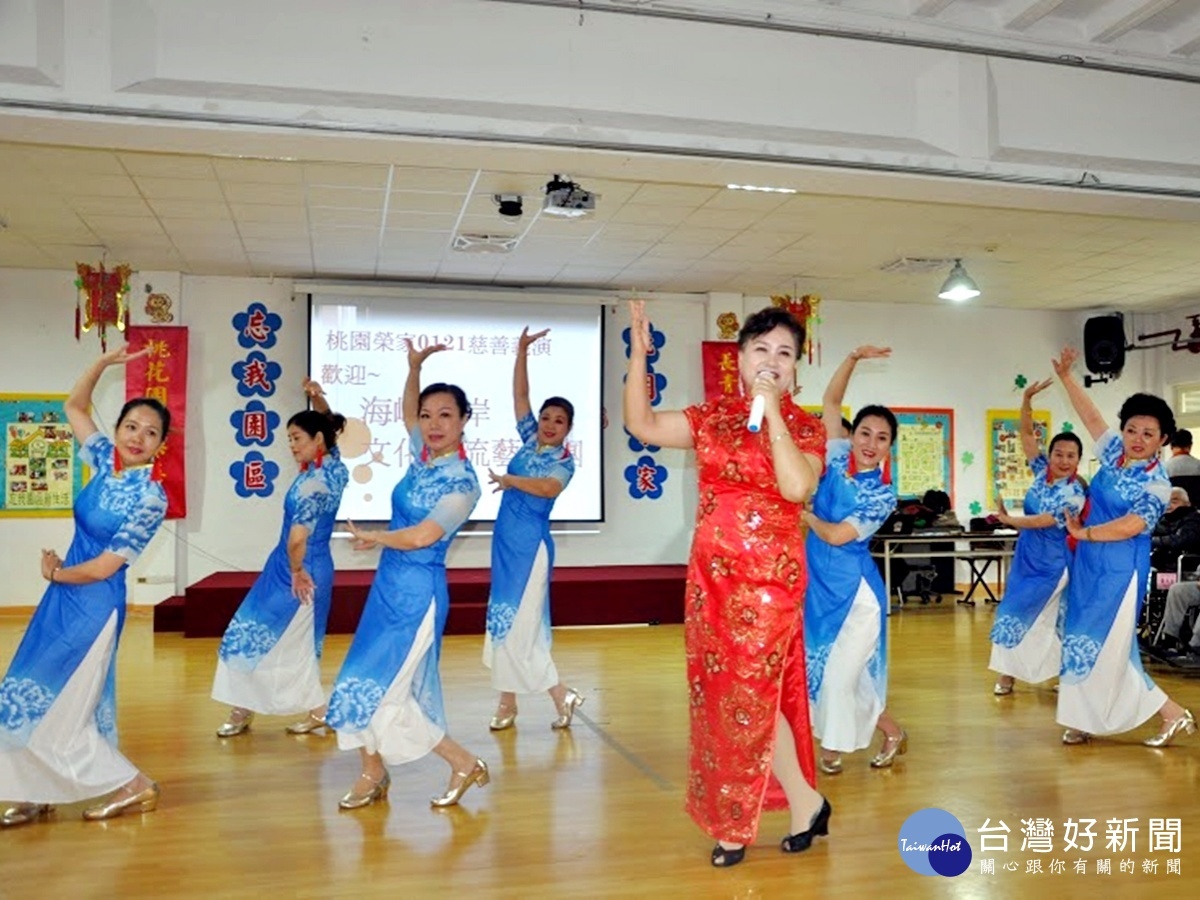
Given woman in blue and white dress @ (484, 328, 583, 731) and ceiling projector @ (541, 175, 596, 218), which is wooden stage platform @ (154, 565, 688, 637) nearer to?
woman in blue and white dress @ (484, 328, 583, 731)

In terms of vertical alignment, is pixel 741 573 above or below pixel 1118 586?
above

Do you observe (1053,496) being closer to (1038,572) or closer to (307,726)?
(1038,572)

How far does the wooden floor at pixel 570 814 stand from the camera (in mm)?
2701

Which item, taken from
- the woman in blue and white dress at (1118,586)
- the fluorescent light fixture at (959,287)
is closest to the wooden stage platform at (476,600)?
the fluorescent light fixture at (959,287)

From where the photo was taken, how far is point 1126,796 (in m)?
3.47

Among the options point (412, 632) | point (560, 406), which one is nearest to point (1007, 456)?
point (560, 406)

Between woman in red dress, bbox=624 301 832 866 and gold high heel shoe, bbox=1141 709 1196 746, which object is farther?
gold high heel shoe, bbox=1141 709 1196 746

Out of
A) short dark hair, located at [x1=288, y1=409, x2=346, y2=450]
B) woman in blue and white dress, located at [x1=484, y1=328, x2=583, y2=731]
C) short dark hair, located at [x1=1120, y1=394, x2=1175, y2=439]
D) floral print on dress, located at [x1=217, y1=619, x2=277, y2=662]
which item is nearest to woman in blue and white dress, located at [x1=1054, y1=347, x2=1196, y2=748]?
short dark hair, located at [x1=1120, y1=394, x2=1175, y2=439]

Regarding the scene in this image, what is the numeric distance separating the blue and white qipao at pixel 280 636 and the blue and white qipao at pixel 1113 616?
303 cm

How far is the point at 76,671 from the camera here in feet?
10.3

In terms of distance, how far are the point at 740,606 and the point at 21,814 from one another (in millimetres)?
2294

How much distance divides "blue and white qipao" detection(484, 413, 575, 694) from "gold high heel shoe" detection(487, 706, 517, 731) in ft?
0.47

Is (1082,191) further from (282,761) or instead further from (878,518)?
(282,761)

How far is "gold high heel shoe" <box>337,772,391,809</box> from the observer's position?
335 centimetres
